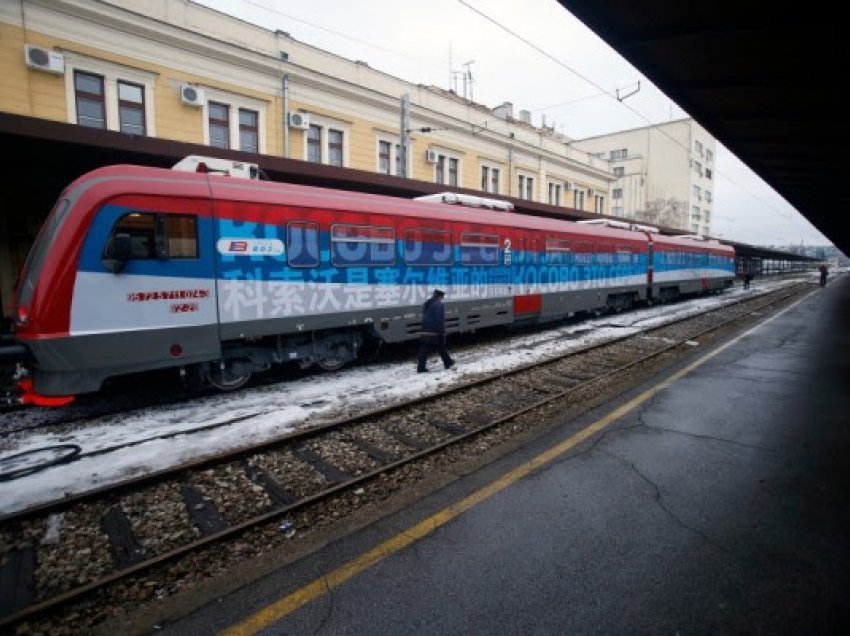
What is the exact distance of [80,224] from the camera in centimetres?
620

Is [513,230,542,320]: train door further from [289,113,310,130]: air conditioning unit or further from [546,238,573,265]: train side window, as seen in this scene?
[289,113,310,130]: air conditioning unit

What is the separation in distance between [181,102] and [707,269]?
2776 centimetres

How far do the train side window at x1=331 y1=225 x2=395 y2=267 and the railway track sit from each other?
3.28 meters

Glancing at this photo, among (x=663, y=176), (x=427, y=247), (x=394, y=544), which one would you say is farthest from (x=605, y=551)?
(x=663, y=176)

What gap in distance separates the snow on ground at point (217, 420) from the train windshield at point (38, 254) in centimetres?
188

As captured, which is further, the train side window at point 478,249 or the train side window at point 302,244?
the train side window at point 478,249

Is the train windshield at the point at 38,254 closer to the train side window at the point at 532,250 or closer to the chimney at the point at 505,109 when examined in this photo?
the train side window at the point at 532,250

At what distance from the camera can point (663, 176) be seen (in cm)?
6053

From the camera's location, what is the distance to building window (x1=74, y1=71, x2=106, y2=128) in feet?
44.1

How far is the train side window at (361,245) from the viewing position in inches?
349

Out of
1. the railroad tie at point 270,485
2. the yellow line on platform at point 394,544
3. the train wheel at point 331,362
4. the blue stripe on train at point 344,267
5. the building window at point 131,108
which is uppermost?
the building window at point 131,108

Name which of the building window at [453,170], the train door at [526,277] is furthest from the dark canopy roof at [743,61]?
the building window at [453,170]

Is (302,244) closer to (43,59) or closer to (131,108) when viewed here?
(131,108)

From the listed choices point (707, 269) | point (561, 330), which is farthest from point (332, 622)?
point (707, 269)
